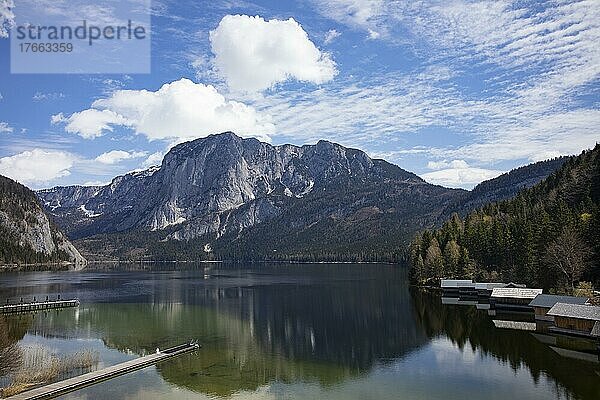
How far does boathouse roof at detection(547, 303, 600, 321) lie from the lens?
52.0m

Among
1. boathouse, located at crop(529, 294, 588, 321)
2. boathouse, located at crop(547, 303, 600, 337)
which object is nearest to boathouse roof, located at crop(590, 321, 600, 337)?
boathouse, located at crop(547, 303, 600, 337)

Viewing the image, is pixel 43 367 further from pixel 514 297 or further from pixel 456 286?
pixel 456 286

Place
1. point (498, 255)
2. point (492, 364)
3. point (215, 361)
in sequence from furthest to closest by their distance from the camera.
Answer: point (498, 255) < point (215, 361) < point (492, 364)

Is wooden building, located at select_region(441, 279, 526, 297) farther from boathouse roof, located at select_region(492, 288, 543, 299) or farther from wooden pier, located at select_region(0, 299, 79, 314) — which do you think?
wooden pier, located at select_region(0, 299, 79, 314)

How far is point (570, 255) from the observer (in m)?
76.8

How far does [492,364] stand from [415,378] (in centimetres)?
868

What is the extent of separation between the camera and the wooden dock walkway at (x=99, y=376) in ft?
122

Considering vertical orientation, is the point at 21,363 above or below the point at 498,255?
below

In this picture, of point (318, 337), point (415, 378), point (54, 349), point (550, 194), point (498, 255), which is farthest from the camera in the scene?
point (550, 194)

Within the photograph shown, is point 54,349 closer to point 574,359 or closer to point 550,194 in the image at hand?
point 574,359

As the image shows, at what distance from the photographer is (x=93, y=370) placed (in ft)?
150

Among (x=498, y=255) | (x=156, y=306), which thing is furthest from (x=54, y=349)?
(x=498, y=255)

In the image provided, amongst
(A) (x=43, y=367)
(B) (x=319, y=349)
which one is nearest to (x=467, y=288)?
(B) (x=319, y=349)

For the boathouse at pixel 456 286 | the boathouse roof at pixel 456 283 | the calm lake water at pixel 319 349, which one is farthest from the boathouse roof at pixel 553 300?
the boathouse roof at pixel 456 283
